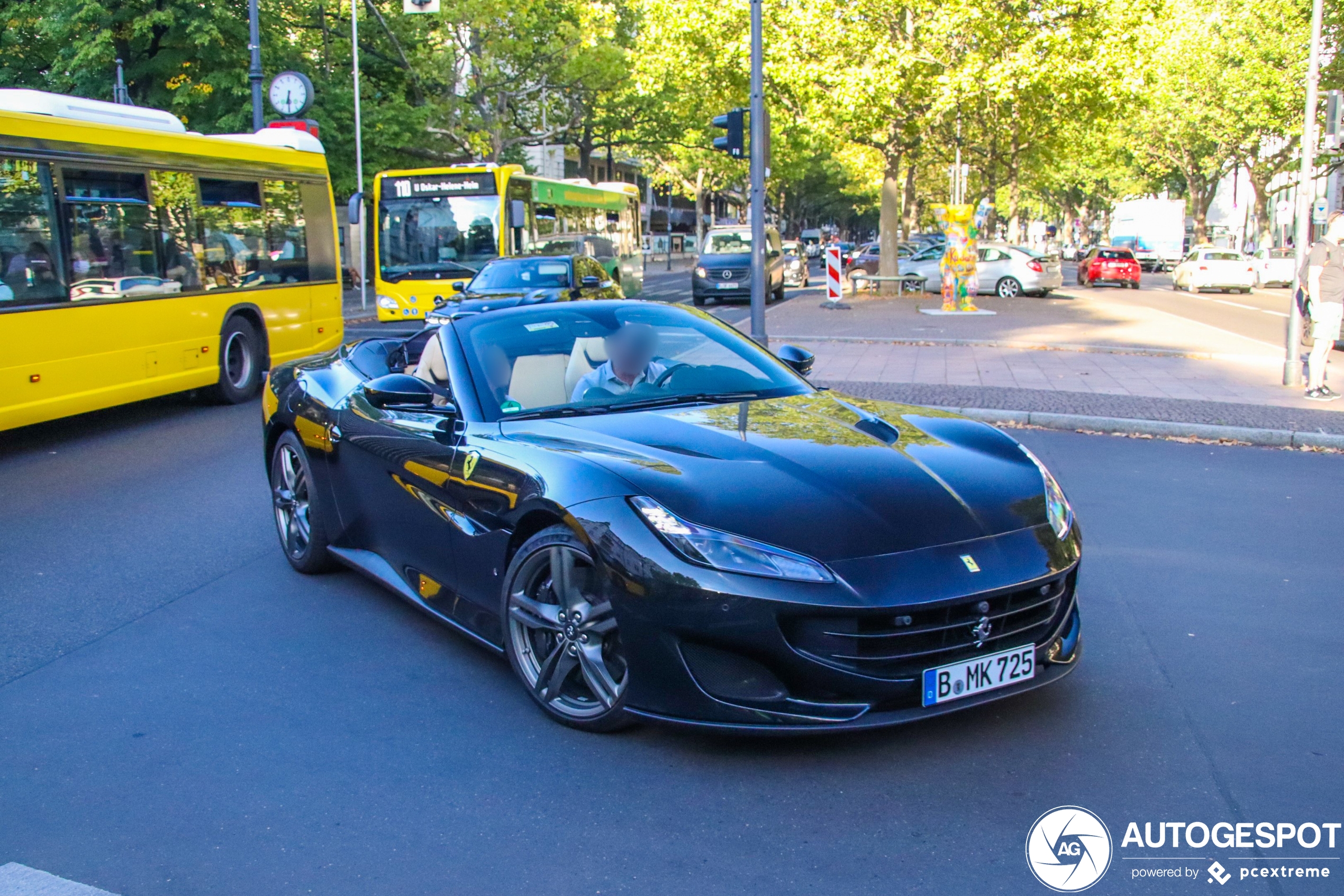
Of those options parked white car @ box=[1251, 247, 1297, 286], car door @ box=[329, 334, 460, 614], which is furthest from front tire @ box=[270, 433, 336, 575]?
parked white car @ box=[1251, 247, 1297, 286]

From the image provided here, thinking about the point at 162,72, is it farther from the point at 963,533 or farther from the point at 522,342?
the point at 963,533

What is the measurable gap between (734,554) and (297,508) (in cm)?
327

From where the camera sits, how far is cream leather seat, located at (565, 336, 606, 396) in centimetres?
489

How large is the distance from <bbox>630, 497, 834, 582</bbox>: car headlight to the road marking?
1712mm

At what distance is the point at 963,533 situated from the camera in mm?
3693

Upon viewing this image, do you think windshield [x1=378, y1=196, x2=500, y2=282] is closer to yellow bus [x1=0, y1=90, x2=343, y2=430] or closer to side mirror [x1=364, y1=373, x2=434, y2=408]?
yellow bus [x1=0, y1=90, x2=343, y2=430]

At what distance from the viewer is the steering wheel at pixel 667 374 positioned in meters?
4.93

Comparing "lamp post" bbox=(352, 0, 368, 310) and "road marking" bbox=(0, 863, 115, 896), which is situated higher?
"lamp post" bbox=(352, 0, 368, 310)

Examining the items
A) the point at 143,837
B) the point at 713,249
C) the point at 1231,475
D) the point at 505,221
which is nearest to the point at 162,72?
the point at 505,221

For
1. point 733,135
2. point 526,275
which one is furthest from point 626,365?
point 526,275

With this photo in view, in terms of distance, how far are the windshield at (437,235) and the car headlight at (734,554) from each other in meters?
19.0

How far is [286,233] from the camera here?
44.4ft

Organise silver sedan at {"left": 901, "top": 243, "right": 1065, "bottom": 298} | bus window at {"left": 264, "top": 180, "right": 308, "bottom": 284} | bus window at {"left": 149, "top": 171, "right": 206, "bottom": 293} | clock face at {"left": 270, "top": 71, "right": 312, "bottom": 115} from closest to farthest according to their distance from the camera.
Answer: bus window at {"left": 149, "top": 171, "right": 206, "bottom": 293} < bus window at {"left": 264, "top": 180, "right": 308, "bottom": 284} < clock face at {"left": 270, "top": 71, "right": 312, "bottom": 115} < silver sedan at {"left": 901, "top": 243, "right": 1065, "bottom": 298}

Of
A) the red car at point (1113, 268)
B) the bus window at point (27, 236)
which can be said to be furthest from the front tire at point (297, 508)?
the red car at point (1113, 268)
